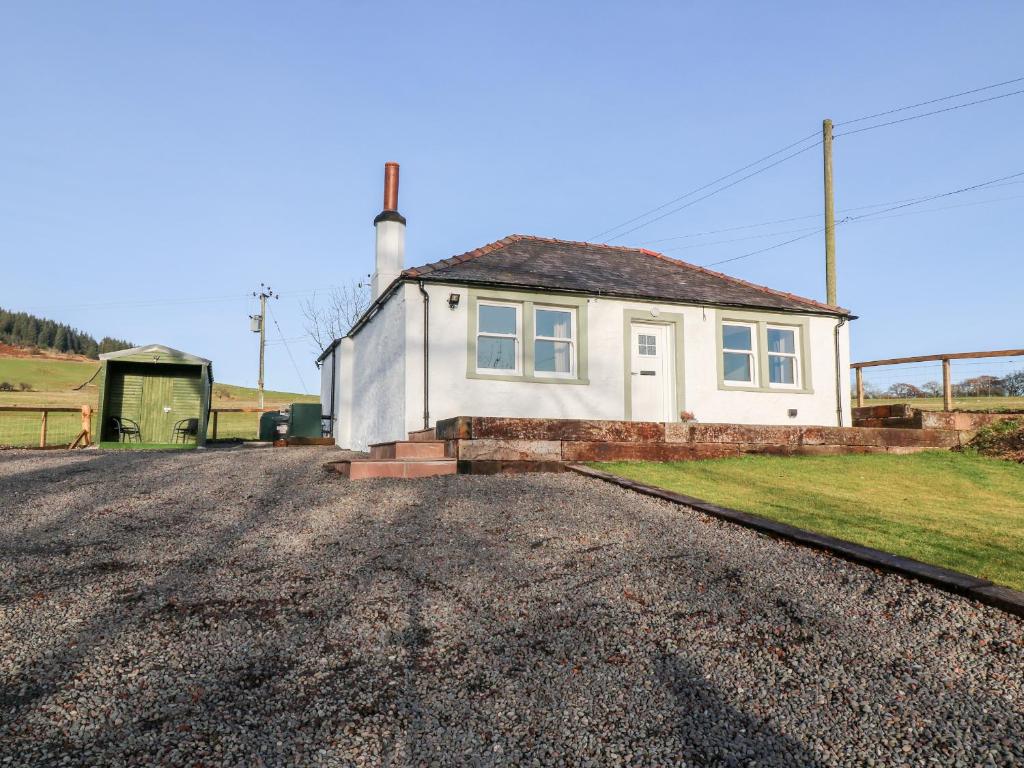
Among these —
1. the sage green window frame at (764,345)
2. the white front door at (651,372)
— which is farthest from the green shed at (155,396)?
the sage green window frame at (764,345)

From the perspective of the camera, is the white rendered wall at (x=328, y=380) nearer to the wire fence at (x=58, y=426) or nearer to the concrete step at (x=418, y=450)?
the wire fence at (x=58, y=426)

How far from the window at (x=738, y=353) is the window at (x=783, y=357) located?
0.50 m

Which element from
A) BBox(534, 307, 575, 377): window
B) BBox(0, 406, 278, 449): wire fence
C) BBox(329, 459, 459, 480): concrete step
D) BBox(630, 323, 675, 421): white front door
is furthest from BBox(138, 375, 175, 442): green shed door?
BBox(630, 323, 675, 421): white front door

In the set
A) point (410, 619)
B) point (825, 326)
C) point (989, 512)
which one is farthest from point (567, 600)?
point (825, 326)

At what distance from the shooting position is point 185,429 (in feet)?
57.2

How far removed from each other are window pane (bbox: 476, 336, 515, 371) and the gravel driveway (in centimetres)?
713

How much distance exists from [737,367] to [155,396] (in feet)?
51.1

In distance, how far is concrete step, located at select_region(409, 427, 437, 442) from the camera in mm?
10781

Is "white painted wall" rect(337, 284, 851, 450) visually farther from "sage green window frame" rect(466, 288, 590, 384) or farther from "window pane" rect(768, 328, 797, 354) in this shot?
"window pane" rect(768, 328, 797, 354)

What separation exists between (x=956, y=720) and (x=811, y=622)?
3.08 ft

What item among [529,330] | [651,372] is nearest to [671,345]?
[651,372]

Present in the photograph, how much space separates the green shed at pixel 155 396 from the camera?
16562 millimetres

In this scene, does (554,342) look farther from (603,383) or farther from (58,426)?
(58,426)

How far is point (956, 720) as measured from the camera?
2623 mm
